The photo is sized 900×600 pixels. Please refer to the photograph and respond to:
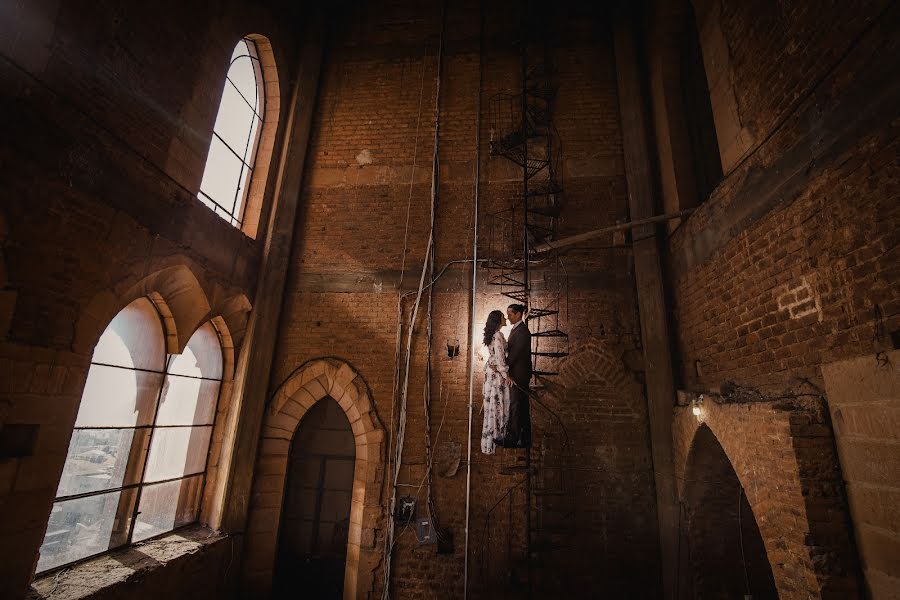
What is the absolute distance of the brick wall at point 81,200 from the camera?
10.4 feet

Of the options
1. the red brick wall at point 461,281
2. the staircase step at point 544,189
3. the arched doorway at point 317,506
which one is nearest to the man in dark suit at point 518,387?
the red brick wall at point 461,281

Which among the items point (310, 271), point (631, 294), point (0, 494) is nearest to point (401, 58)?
point (310, 271)

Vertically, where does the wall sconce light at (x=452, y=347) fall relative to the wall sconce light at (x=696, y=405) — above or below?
above

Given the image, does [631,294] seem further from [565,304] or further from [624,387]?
[624,387]

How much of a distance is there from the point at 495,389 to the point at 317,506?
307 centimetres

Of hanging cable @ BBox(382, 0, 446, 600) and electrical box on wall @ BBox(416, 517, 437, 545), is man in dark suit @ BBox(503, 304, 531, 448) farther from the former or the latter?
electrical box on wall @ BBox(416, 517, 437, 545)

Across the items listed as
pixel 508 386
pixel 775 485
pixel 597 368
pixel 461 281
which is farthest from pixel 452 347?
pixel 775 485

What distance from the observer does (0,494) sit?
308cm

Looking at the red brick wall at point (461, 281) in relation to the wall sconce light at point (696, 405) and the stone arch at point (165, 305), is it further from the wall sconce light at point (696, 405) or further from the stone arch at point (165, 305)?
the stone arch at point (165, 305)

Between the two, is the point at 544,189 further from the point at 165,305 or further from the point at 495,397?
the point at 165,305

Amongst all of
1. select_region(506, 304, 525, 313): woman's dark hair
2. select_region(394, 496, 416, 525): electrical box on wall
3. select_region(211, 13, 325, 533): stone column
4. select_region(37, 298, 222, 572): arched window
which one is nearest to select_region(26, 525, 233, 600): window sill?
select_region(37, 298, 222, 572): arched window

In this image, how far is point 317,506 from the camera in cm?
560

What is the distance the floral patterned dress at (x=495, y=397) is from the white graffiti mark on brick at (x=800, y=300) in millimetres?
2462

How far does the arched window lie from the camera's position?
12.7 ft
